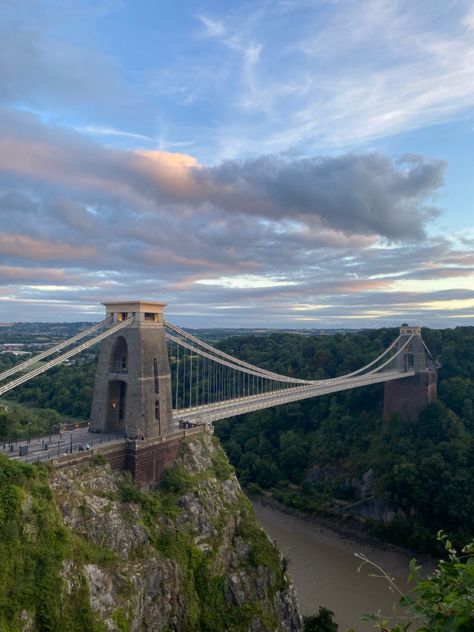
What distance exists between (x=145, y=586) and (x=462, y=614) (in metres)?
15.7

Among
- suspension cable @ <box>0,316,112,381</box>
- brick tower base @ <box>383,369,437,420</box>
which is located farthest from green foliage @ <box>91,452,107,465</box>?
brick tower base @ <box>383,369,437,420</box>

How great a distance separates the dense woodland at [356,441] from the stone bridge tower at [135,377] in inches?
162

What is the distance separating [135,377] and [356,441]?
83.5ft

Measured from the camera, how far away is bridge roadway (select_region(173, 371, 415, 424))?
24500 millimetres

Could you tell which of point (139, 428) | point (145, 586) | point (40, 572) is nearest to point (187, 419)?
point (139, 428)

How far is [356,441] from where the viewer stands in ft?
132

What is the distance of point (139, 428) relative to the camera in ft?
66.9

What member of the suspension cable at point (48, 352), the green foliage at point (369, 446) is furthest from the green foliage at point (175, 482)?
the green foliage at point (369, 446)

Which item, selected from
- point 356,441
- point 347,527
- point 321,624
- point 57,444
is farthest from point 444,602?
point 356,441

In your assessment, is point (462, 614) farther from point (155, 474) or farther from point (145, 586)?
point (155, 474)

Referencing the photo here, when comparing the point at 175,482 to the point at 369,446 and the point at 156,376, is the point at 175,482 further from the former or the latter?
the point at 369,446

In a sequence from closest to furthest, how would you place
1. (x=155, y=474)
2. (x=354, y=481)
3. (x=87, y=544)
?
1. (x=87, y=544)
2. (x=155, y=474)
3. (x=354, y=481)

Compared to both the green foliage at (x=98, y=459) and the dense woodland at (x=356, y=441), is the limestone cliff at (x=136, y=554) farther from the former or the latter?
the dense woodland at (x=356, y=441)

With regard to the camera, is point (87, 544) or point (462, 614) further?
point (87, 544)
